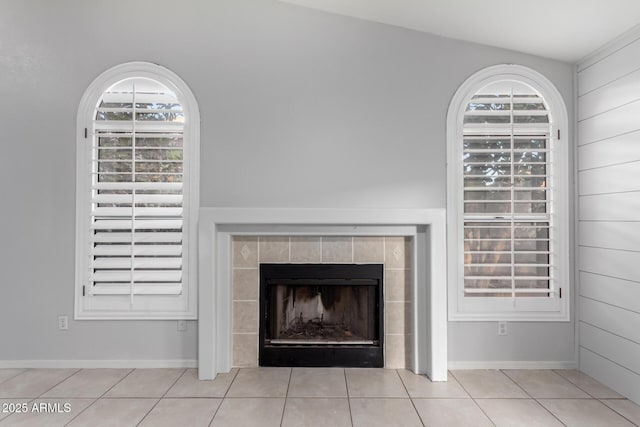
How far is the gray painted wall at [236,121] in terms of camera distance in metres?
3.03

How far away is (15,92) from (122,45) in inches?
35.1

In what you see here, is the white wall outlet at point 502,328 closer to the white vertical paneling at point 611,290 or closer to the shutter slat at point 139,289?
the white vertical paneling at point 611,290

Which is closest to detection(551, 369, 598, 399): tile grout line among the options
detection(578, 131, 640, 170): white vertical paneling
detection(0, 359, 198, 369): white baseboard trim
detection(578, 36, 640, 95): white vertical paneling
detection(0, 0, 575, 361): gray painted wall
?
detection(0, 0, 575, 361): gray painted wall

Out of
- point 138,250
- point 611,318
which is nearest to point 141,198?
point 138,250

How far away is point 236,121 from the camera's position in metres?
3.03

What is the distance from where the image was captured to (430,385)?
2.74 m

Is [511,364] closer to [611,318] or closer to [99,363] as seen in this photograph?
[611,318]

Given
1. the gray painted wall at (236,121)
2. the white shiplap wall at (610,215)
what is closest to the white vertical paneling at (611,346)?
the white shiplap wall at (610,215)

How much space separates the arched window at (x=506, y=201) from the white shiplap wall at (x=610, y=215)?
0.14m

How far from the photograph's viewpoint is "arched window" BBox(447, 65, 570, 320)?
3.01m

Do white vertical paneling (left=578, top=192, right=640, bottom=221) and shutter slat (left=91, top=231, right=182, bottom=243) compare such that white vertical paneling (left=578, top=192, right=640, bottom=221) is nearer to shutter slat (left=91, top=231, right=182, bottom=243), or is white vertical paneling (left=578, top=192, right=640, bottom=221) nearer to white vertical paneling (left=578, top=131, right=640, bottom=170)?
white vertical paneling (left=578, top=131, right=640, bottom=170)

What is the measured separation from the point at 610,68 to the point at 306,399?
300 cm

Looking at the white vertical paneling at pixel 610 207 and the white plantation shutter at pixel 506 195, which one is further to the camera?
the white plantation shutter at pixel 506 195

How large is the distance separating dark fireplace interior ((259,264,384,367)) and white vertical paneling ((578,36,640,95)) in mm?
2058
